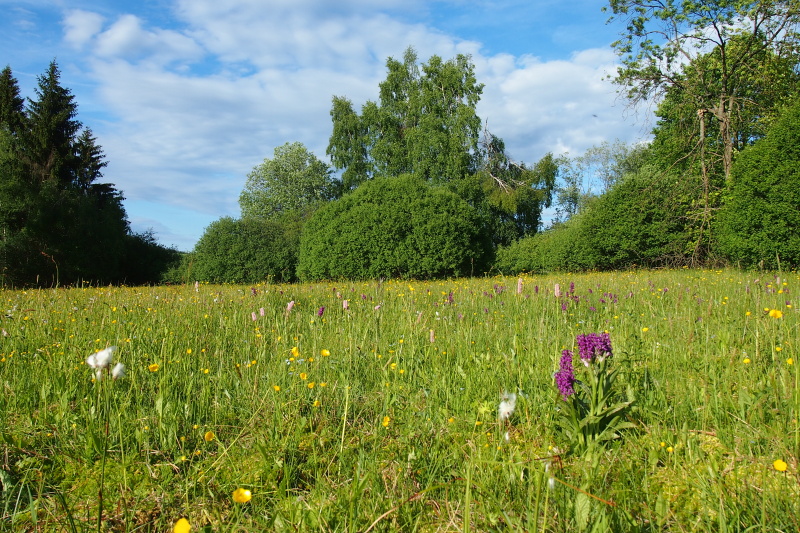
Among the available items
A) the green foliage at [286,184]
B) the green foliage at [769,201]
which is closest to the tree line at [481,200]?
the green foliage at [769,201]

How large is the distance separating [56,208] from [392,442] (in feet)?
72.1

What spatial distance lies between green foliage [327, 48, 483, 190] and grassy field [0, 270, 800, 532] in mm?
22036

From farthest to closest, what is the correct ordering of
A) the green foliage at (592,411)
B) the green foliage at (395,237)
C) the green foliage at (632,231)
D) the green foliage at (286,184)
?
the green foliage at (286,184), the green foliage at (632,231), the green foliage at (395,237), the green foliage at (592,411)

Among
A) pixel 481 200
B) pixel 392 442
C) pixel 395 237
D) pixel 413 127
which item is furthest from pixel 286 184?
pixel 392 442

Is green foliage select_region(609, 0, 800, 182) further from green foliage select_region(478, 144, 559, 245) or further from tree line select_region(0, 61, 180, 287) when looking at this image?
tree line select_region(0, 61, 180, 287)

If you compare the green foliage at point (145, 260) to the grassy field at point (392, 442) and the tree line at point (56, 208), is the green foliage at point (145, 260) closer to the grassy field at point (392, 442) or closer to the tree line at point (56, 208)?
the tree line at point (56, 208)

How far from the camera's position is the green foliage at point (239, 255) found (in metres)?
17.5

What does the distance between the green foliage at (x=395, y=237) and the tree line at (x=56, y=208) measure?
8.41 m

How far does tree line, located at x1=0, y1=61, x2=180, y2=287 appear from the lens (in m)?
17.8

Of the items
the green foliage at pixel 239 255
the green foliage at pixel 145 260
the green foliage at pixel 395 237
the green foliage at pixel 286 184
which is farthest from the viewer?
the green foliage at pixel 286 184

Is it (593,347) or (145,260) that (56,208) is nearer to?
(145,260)

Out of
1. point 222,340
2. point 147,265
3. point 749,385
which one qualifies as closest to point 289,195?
point 147,265

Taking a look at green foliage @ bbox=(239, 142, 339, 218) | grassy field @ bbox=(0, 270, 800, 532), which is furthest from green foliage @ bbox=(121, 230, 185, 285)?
grassy field @ bbox=(0, 270, 800, 532)

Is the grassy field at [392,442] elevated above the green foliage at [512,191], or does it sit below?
below
